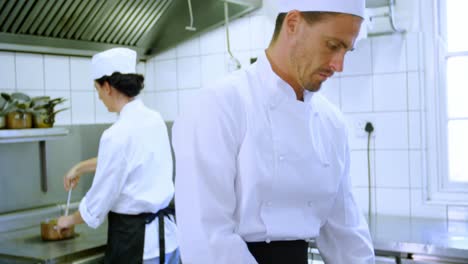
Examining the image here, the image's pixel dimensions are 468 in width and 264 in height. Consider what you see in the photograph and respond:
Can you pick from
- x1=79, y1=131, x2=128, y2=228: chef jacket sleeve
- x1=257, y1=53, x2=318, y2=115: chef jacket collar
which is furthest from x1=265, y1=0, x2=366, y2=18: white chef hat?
x1=79, y1=131, x2=128, y2=228: chef jacket sleeve

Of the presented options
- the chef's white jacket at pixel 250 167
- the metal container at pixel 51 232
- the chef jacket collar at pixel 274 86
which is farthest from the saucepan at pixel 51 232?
the chef jacket collar at pixel 274 86

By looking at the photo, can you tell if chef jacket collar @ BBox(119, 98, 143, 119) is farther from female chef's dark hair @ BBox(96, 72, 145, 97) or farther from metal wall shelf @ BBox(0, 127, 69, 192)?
metal wall shelf @ BBox(0, 127, 69, 192)

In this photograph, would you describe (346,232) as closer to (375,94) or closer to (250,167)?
(250,167)

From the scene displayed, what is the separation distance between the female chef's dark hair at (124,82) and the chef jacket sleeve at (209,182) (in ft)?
3.84

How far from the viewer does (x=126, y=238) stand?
2.12 meters

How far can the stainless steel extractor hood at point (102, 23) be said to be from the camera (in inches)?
94.3

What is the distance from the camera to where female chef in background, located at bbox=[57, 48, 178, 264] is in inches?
82.4

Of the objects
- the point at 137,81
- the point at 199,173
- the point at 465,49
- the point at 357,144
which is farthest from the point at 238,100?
the point at 465,49

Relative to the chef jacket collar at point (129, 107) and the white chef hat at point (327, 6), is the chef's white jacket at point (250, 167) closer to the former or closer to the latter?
the white chef hat at point (327, 6)

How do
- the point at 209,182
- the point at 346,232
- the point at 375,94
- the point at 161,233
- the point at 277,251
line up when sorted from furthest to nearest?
the point at 375,94 → the point at 161,233 → the point at 346,232 → the point at 277,251 → the point at 209,182

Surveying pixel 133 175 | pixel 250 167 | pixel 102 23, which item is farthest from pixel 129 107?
pixel 250 167

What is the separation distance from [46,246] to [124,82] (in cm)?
71

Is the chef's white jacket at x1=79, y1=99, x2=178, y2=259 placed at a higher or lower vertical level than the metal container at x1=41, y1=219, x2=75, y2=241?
higher

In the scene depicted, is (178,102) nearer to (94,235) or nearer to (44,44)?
(44,44)
